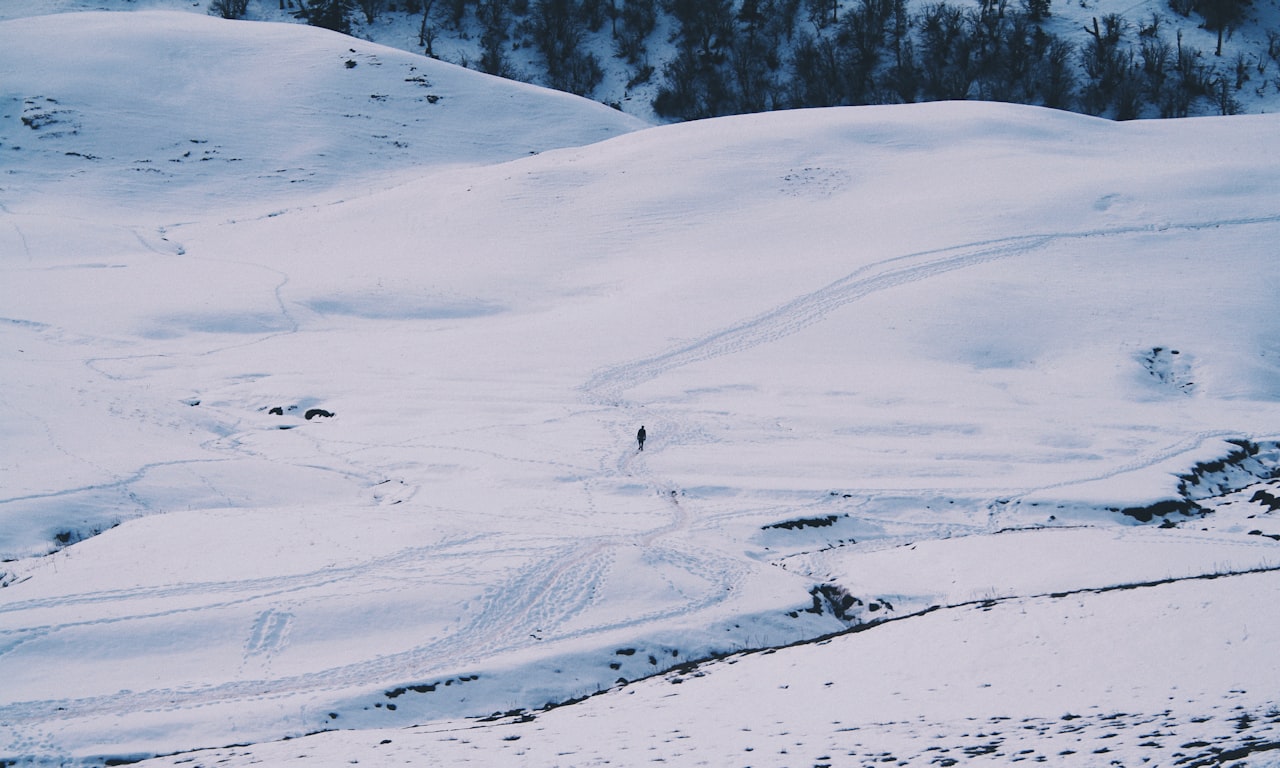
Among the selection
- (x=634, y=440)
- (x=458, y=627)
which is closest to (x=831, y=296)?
(x=634, y=440)

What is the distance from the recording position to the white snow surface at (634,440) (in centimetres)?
1243

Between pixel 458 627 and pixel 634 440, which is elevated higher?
pixel 634 440

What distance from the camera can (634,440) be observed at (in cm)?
2575

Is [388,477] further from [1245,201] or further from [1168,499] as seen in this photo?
[1245,201]

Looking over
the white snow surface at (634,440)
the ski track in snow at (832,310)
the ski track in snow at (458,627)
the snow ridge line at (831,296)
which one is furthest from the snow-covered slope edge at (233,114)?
the ski track in snow at (458,627)

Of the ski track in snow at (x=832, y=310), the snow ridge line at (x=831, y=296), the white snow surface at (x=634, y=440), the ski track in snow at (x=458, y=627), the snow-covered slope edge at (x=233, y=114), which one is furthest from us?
the snow-covered slope edge at (x=233, y=114)

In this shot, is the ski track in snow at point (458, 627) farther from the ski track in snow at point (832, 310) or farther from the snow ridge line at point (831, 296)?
the snow ridge line at point (831, 296)

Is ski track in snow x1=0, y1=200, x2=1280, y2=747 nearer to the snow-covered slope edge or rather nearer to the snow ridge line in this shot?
the snow ridge line

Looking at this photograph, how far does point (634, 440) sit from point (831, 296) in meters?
13.0

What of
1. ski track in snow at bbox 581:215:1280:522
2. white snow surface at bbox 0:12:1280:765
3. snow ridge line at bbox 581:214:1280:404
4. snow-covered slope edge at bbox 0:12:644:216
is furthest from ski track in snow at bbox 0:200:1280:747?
snow-covered slope edge at bbox 0:12:644:216

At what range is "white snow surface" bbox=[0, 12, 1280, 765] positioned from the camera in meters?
12.4

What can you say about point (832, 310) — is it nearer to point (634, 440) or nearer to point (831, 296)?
point (831, 296)

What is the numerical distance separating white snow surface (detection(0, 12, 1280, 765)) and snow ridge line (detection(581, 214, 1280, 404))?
210mm

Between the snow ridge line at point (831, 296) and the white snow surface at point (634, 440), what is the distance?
0.69ft
